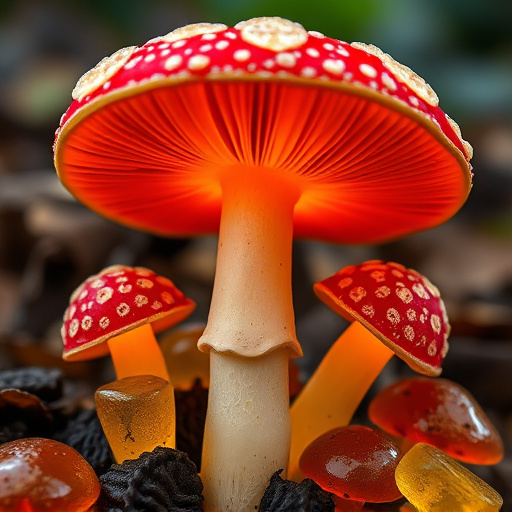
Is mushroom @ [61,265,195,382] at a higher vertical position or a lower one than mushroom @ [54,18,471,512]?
lower

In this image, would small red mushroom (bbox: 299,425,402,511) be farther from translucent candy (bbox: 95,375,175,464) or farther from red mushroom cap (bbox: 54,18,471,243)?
red mushroom cap (bbox: 54,18,471,243)

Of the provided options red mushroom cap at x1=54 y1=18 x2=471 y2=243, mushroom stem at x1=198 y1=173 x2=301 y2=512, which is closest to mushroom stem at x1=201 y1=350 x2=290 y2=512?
mushroom stem at x1=198 y1=173 x2=301 y2=512

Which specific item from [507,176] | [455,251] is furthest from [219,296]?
[507,176]

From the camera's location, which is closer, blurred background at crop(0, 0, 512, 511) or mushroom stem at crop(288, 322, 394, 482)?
mushroom stem at crop(288, 322, 394, 482)

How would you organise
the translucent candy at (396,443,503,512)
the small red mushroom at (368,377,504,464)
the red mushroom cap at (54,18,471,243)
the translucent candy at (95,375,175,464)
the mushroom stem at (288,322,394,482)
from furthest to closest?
the mushroom stem at (288,322,394,482)
the small red mushroom at (368,377,504,464)
the translucent candy at (95,375,175,464)
the translucent candy at (396,443,503,512)
the red mushroom cap at (54,18,471,243)

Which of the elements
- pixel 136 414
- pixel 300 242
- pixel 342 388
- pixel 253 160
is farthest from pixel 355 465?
pixel 300 242

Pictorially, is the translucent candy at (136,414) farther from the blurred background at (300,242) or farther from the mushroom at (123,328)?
the blurred background at (300,242)

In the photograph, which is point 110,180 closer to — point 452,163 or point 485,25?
point 452,163
